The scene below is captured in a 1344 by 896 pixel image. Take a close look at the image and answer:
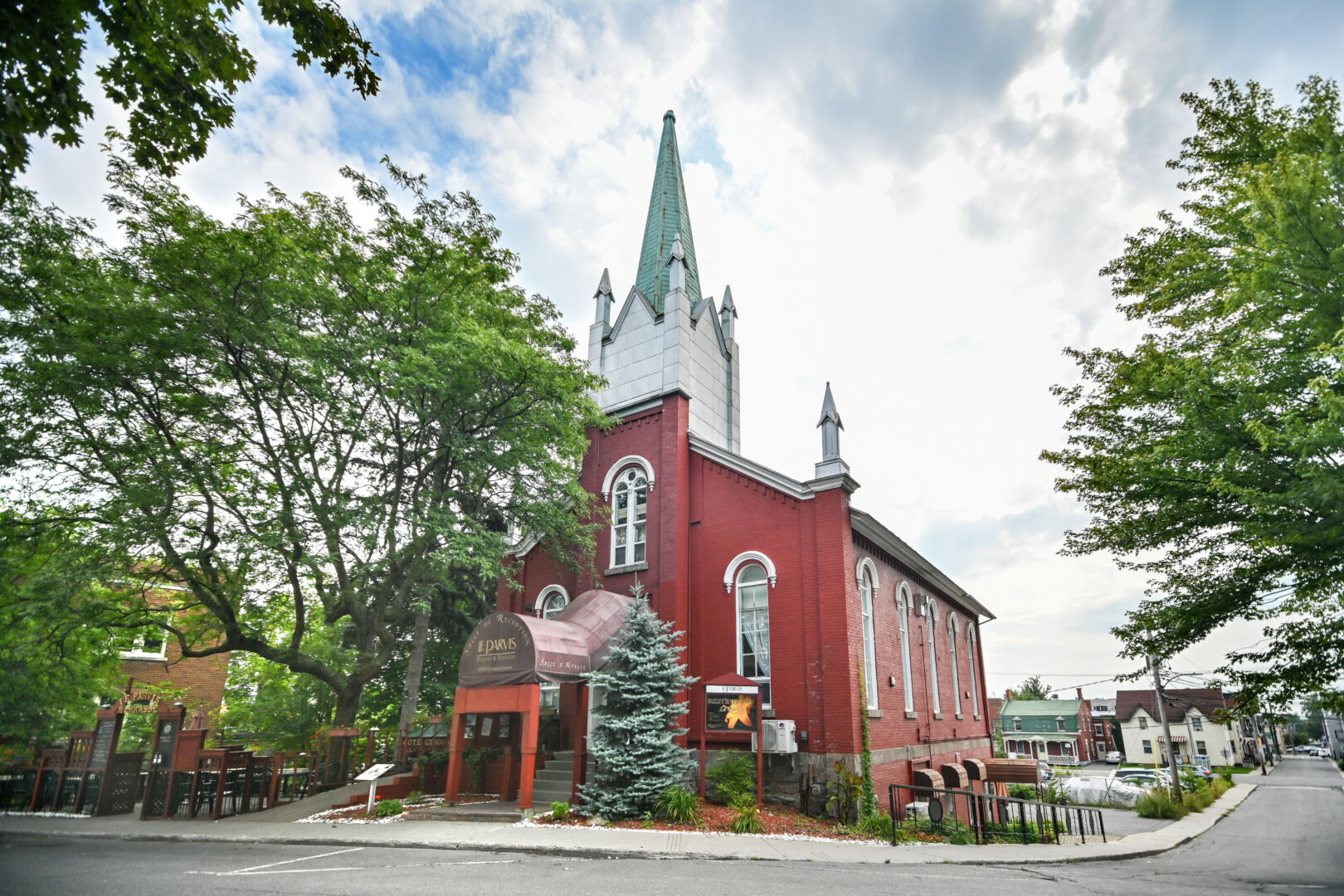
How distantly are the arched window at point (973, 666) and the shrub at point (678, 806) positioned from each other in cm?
1730

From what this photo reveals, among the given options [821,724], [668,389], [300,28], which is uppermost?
[668,389]

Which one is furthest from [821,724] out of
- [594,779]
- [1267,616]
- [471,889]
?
[471,889]

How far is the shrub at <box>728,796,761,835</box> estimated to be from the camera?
39.5 ft

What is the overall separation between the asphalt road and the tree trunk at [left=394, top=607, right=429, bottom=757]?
5703mm

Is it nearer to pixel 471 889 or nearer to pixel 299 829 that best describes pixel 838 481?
pixel 471 889

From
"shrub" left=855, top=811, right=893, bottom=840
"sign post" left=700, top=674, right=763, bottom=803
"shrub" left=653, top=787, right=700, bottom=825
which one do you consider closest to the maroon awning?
"sign post" left=700, top=674, right=763, bottom=803

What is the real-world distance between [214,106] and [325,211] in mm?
10225

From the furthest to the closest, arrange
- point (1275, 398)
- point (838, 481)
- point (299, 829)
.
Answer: point (838, 481) → point (299, 829) → point (1275, 398)

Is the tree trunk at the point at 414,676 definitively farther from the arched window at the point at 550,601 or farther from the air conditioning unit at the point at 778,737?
the air conditioning unit at the point at 778,737

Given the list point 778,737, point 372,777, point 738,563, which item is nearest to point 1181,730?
point 738,563

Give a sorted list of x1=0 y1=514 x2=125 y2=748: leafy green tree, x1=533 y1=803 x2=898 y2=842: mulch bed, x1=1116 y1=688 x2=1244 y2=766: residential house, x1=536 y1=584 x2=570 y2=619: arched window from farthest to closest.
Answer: x1=1116 y1=688 x2=1244 y2=766: residential house
x1=536 y1=584 x2=570 y2=619: arched window
x1=0 y1=514 x2=125 y2=748: leafy green tree
x1=533 y1=803 x2=898 y2=842: mulch bed

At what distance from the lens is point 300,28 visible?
5.20 m

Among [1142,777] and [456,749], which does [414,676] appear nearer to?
[456,749]

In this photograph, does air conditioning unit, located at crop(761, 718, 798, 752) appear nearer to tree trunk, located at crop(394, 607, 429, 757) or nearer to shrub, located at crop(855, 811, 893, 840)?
shrub, located at crop(855, 811, 893, 840)
